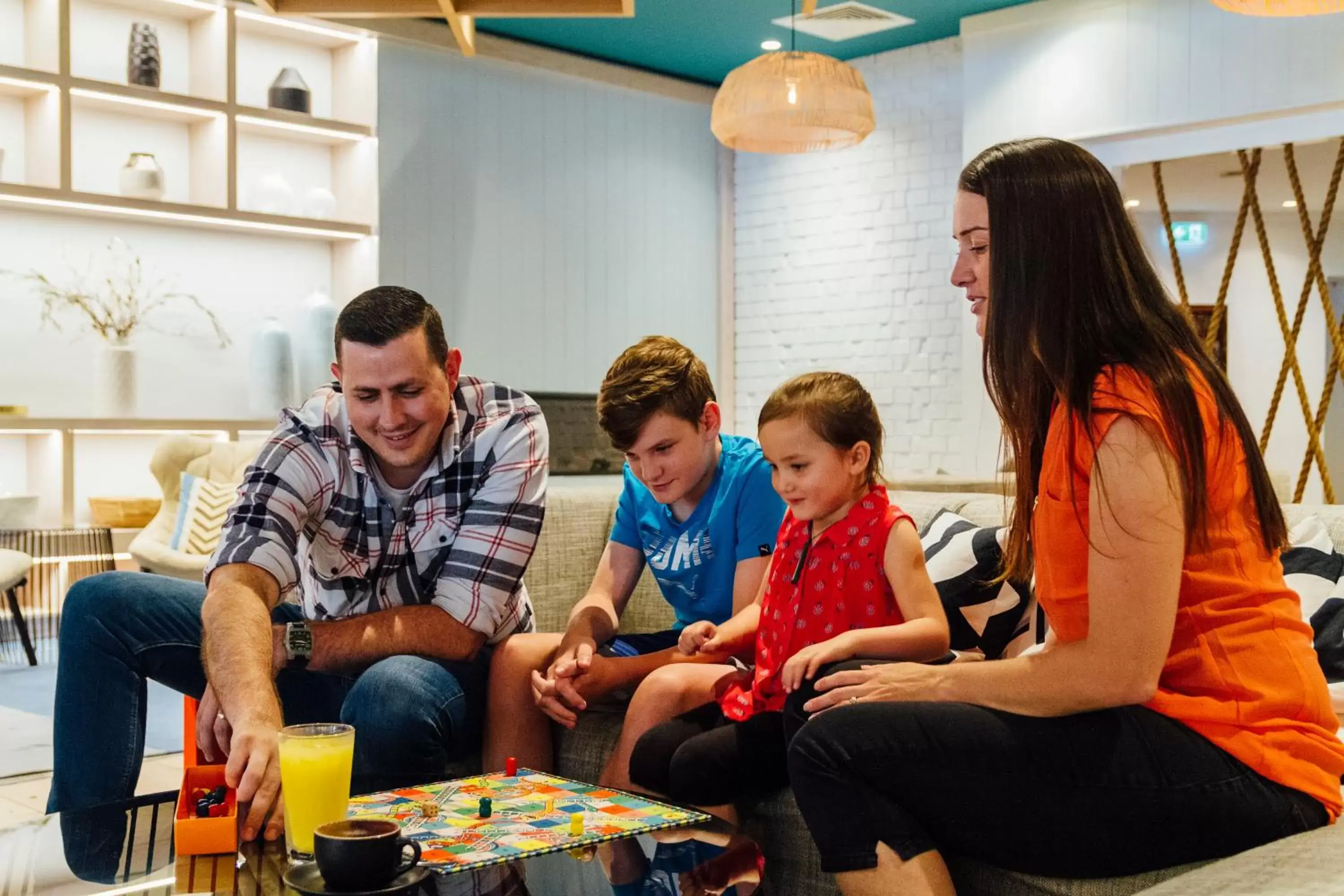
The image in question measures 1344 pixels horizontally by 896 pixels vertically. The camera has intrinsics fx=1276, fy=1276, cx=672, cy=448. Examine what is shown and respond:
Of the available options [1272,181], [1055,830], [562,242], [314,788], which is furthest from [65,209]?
[1272,181]

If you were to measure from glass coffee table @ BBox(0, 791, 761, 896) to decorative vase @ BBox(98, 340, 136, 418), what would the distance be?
145 inches

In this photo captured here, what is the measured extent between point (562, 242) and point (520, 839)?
523 cm

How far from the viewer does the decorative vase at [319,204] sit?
5.34 metres

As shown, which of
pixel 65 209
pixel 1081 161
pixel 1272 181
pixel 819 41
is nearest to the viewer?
pixel 1081 161

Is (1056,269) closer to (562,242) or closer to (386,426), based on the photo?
(386,426)

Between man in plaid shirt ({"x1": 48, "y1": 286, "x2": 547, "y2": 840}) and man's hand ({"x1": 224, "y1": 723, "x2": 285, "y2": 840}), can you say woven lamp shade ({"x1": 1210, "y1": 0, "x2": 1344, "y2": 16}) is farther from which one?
man's hand ({"x1": 224, "y1": 723, "x2": 285, "y2": 840})

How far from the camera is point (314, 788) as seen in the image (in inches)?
50.3

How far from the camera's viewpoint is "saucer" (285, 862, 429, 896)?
114 centimetres

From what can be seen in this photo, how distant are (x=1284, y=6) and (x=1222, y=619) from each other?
2.17 metres

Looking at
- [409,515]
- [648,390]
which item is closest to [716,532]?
[648,390]

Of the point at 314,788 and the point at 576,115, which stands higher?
the point at 576,115

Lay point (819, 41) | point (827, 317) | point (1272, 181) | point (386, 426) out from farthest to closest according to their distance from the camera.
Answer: point (827, 317) → point (819, 41) → point (1272, 181) → point (386, 426)

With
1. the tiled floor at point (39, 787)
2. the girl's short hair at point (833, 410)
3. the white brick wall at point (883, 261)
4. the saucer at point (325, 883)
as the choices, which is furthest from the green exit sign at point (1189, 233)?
the saucer at point (325, 883)

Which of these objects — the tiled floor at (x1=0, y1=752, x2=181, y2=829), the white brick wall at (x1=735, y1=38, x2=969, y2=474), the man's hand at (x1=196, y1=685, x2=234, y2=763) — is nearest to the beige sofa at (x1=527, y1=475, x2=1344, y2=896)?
the man's hand at (x1=196, y1=685, x2=234, y2=763)
